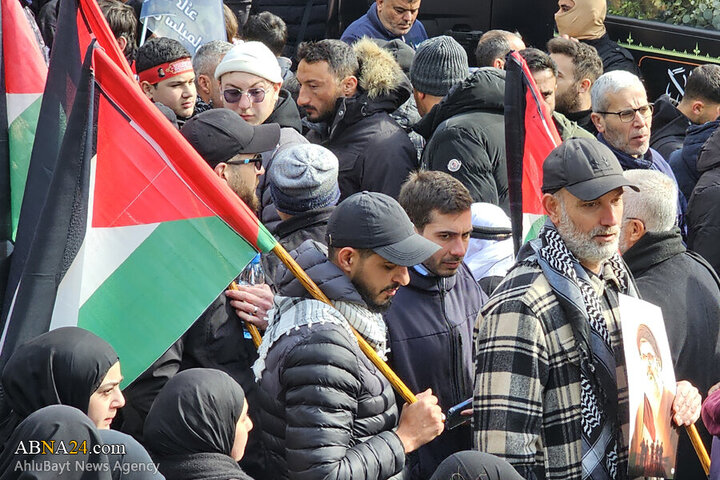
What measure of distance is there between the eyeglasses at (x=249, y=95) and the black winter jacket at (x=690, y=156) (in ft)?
9.40

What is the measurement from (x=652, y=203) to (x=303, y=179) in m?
1.52

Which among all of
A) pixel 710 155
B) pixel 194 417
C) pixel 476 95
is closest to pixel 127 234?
pixel 194 417

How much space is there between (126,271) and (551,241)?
1.59m

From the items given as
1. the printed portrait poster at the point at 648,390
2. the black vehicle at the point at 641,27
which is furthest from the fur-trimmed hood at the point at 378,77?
the black vehicle at the point at 641,27

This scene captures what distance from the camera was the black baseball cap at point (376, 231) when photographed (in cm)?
380

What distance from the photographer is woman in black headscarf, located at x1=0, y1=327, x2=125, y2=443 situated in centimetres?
331

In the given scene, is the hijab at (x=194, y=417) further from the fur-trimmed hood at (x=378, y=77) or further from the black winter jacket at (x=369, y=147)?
the fur-trimmed hood at (x=378, y=77)

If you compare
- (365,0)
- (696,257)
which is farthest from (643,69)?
(696,257)

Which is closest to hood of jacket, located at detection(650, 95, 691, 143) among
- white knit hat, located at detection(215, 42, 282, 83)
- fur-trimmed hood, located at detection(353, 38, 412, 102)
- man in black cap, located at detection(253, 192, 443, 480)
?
fur-trimmed hood, located at detection(353, 38, 412, 102)

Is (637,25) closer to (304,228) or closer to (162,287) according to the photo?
(304,228)

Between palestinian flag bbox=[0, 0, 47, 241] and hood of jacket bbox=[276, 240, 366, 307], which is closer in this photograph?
hood of jacket bbox=[276, 240, 366, 307]

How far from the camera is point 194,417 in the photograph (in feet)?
10.8

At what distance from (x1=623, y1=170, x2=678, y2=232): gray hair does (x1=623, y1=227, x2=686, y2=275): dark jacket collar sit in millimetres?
43

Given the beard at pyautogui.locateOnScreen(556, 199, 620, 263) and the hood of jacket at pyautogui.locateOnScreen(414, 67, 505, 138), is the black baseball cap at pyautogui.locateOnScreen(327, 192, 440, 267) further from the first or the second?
the hood of jacket at pyautogui.locateOnScreen(414, 67, 505, 138)
